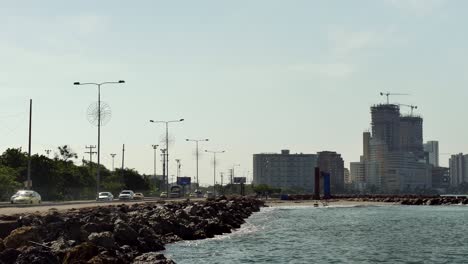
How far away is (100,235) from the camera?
1321 inches

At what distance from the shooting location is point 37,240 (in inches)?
1283

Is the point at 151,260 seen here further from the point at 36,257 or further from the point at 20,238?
the point at 20,238

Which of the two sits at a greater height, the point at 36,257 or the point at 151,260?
the point at 36,257

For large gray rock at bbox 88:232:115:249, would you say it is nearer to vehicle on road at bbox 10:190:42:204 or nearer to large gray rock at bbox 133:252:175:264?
large gray rock at bbox 133:252:175:264

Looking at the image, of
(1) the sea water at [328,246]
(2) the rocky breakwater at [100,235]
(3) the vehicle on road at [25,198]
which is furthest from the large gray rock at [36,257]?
(3) the vehicle on road at [25,198]

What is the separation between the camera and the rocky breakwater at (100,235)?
90.4ft

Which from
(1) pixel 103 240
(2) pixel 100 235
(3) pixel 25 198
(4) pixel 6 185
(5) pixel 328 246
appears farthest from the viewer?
(4) pixel 6 185

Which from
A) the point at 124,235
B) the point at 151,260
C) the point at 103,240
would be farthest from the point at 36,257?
the point at 124,235

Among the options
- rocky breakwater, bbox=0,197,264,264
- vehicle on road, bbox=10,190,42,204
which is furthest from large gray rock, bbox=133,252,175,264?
vehicle on road, bbox=10,190,42,204

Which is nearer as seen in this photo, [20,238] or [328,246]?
[20,238]

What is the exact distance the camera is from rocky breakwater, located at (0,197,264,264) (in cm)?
2756

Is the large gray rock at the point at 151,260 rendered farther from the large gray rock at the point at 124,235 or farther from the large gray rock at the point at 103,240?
the large gray rock at the point at 124,235

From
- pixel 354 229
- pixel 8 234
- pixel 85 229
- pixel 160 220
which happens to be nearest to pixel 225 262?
pixel 85 229

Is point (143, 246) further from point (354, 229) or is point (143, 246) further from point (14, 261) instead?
point (354, 229)
